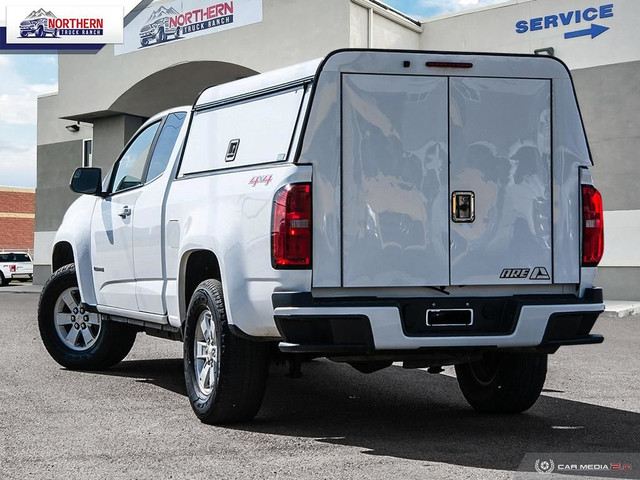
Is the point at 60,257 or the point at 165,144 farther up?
the point at 165,144

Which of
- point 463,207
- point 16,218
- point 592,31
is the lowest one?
point 463,207

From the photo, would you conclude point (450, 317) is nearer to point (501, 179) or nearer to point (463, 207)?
point (463, 207)

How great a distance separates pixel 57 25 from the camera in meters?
29.4

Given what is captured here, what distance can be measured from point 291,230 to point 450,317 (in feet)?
3.59

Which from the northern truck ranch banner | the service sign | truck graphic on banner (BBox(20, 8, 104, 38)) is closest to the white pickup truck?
the northern truck ranch banner

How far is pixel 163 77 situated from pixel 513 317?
22.1 meters

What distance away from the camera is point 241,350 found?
591 centimetres

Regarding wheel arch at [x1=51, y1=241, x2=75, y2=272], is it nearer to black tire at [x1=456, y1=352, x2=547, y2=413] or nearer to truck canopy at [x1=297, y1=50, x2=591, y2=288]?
black tire at [x1=456, y1=352, x2=547, y2=413]

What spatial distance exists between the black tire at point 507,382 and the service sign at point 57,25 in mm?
22955

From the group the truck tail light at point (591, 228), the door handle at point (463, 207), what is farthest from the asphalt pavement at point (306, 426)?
the door handle at point (463, 207)

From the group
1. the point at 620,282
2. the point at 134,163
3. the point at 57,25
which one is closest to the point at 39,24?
the point at 57,25

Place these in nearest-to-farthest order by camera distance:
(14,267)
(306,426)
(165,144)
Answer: (306,426)
(165,144)
(14,267)

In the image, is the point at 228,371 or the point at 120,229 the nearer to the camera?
the point at 228,371

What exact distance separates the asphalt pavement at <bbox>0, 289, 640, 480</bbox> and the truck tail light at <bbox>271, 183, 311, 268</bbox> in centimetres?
110
